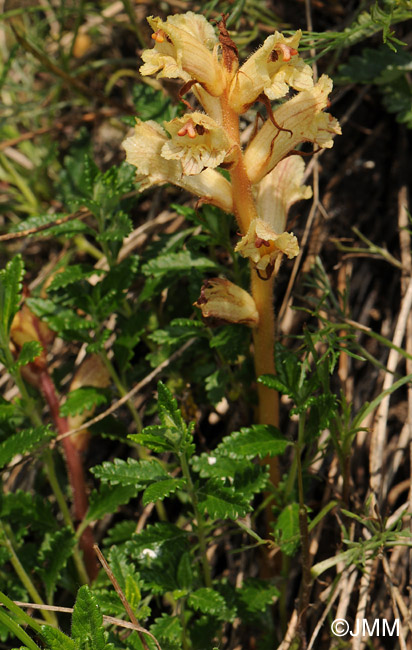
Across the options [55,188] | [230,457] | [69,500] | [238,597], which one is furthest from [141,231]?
[238,597]

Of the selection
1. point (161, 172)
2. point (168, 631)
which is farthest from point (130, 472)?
point (161, 172)

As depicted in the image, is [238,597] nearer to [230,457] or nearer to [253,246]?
[230,457]

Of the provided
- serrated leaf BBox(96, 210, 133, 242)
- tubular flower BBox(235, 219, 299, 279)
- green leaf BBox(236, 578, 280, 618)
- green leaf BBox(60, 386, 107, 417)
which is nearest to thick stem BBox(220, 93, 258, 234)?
tubular flower BBox(235, 219, 299, 279)

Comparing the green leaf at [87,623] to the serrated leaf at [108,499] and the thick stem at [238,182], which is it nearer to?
the serrated leaf at [108,499]

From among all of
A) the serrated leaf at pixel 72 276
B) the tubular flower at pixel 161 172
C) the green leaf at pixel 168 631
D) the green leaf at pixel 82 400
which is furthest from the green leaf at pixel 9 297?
the green leaf at pixel 168 631

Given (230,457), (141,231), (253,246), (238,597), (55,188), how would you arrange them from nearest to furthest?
(253,246) < (230,457) < (238,597) < (141,231) < (55,188)

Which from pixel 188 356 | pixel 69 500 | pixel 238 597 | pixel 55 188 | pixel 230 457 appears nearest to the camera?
pixel 230 457
